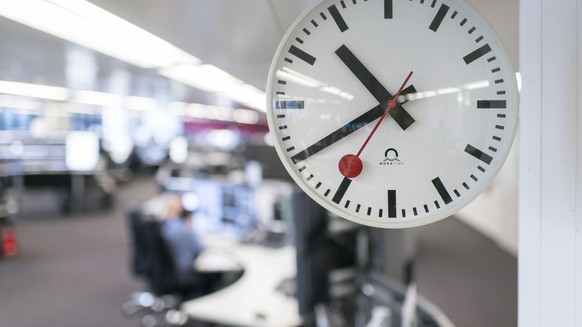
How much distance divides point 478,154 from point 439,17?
277mm

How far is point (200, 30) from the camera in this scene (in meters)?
1.46

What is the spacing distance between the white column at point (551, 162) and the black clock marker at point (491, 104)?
270 millimetres

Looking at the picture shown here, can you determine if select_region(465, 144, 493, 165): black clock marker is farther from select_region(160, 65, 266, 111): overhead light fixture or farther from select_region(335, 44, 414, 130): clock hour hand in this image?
select_region(160, 65, 266, 111): overhead light fixture

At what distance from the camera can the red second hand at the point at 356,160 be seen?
31.2 inches

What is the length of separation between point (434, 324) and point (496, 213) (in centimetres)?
525

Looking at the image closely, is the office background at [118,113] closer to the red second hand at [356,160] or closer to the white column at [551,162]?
the white column at [551,162]

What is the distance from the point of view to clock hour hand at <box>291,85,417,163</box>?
2.62ft

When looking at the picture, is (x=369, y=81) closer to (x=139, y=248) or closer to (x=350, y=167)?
(x=350, y=167)

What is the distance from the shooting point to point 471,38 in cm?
78

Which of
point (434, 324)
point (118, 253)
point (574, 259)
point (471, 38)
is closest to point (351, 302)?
point (434, 324)

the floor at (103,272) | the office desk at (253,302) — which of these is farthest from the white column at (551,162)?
the office desk at (253,302)

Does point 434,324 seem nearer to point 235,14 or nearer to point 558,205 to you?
point 558,205

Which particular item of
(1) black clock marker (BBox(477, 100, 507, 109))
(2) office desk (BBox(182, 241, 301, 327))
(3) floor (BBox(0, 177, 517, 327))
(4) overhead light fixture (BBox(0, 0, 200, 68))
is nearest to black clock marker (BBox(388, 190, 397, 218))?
(1) black clock marker (BBox(477, 100, 507, 109))

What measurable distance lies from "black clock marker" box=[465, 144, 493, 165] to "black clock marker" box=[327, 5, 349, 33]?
335 mm
